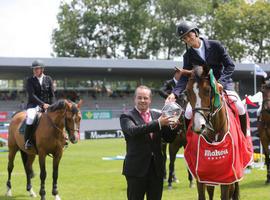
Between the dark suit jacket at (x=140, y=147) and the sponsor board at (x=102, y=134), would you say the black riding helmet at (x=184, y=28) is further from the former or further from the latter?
the sponsor board at (x=102, y=134)

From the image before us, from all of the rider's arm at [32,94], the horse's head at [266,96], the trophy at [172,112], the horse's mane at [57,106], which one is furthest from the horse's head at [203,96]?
the rider's arm at [32,94]

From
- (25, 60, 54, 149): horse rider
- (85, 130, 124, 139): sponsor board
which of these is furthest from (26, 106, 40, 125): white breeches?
(85, 130, 124, 139): sponsor board

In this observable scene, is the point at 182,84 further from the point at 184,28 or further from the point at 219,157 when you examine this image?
the point at 219,157

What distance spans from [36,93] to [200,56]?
501cm

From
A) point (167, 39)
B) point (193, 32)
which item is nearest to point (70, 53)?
point (167, 39)

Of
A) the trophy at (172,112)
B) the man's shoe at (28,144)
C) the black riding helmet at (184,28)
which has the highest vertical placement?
the black riding helmet at (184,28)

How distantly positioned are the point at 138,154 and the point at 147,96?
26.2 inches

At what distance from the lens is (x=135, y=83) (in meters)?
49.0

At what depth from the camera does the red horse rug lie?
639 cm

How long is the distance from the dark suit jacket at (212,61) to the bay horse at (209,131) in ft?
1.78

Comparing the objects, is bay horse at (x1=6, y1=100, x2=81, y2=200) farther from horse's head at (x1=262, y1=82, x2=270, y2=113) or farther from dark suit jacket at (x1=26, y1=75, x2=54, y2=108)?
horse's head at (x1=262, y1=82, x2=270, y2=113)

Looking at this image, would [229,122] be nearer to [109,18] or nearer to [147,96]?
[147,96]

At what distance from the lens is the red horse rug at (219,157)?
6.39 m

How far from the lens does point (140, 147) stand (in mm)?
5766
